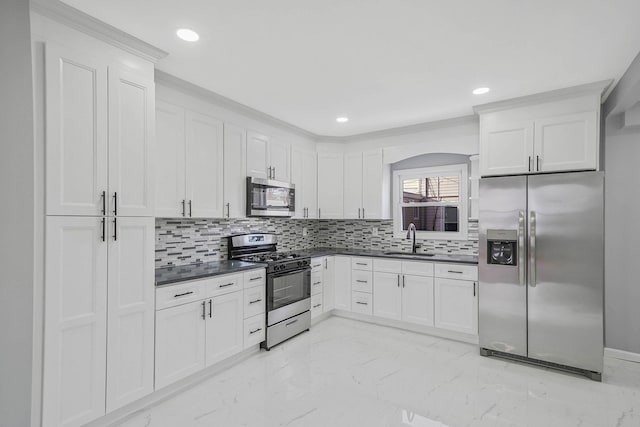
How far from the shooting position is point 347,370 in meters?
2.95

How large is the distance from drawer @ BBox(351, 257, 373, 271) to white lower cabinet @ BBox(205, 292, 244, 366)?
1.72 meters

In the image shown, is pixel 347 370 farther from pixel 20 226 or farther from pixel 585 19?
pixel 585 19

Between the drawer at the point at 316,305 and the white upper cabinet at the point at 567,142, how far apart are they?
2810 millimetres

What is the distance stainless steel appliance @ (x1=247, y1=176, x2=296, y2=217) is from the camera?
3566 millimetres

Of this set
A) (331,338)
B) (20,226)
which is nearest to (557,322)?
(331,338)

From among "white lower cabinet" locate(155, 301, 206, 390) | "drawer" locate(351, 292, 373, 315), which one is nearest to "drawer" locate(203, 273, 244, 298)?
"white lower cabinet" locate(155, 301, 206, 390)

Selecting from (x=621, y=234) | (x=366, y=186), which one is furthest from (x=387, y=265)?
(x=621, y=234)

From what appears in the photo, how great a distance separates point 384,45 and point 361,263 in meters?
2.72

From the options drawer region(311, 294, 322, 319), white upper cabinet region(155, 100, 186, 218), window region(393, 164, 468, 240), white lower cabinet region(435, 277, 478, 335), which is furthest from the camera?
window region(393, 164, 468, 240)

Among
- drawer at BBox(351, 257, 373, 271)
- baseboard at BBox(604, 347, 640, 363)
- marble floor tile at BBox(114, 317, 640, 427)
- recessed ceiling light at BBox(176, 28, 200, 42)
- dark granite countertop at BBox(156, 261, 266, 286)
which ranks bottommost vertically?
marble floor tile at BBox(114, 317, 640, 427)

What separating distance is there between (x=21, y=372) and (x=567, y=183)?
4189 mm

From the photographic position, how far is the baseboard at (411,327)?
3.63m

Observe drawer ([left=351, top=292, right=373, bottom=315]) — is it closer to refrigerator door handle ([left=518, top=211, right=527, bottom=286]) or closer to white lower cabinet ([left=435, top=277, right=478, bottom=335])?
white lower cabinet ([left=435, top=277, right=478, bottom=335])

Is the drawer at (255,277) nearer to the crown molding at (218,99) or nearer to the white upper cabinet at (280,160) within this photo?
the white upper cabinet at (280,160)
